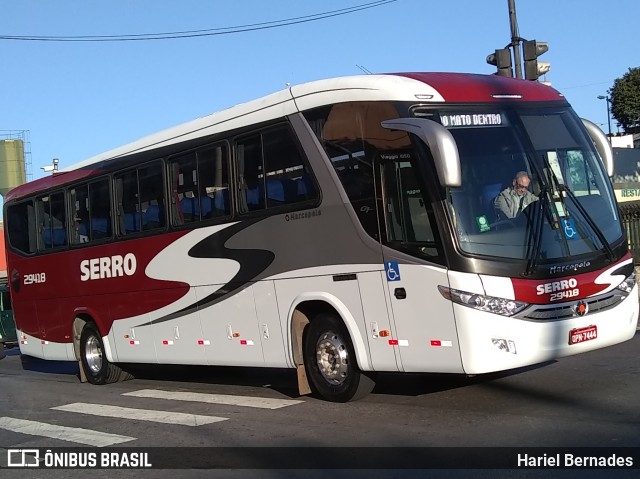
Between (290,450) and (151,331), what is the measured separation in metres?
5.71

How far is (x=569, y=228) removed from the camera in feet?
27.0

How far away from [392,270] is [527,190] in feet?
5.13

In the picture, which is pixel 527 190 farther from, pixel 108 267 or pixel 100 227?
pixel 100 227

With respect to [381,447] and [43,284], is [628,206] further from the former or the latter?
[381,447]

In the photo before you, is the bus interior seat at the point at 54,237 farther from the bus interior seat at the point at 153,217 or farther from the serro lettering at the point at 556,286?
the serro lettering at the point at 556,286

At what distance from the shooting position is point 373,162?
28.0ft

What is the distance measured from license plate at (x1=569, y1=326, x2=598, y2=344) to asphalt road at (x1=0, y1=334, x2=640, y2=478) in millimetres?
651

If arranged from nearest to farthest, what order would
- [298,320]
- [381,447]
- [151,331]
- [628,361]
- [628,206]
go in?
[381,447]
[298,320]
[628,361]
[151,331]
[628,206]

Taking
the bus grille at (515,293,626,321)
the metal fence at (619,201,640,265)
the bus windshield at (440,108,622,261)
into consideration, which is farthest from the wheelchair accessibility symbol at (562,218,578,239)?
the metal fence at (619,201,640,265)

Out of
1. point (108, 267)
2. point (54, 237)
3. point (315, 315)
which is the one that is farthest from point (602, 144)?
point (54, 237)

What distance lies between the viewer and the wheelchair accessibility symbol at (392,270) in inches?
329

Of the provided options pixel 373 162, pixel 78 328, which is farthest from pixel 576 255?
pixel 78 328

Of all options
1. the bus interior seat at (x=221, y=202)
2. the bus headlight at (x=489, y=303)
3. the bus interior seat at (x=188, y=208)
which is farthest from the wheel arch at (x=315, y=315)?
the bus interior seat at (x=188, y=208)

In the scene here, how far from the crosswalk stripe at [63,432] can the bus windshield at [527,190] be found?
4.11 meters
